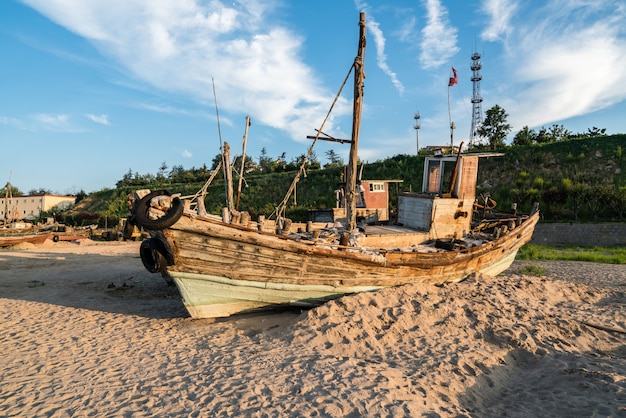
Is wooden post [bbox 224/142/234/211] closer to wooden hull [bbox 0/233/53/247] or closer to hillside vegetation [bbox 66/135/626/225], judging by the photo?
hillside vegetation [bbox 66/135/626/225]

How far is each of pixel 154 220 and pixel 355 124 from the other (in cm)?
538

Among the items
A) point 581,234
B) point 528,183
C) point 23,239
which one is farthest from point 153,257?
point 528,183

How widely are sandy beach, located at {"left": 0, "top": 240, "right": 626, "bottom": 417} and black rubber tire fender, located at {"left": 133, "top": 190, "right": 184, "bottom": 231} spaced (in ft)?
6.56

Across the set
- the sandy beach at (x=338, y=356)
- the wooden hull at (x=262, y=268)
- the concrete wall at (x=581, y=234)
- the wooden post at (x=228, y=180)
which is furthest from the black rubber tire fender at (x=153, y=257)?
the concrete wall at (x=581, y=234)

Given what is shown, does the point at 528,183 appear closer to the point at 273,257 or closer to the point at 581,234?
the point at 581,234

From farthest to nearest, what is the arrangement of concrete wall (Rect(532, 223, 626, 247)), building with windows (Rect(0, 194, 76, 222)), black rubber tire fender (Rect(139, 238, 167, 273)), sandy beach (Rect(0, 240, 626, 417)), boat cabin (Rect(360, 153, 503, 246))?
building with windows (Rect(0, 194, 76, 222)) < concrete wall (Rect(532, 223, 626, 247)) < boat cabin (Rect(360, 153, 503, 246)) < black rubber tire fender (Rect(139, 238, 167, 273)) < sandy beach (Rect(0, 240, 626, 417))

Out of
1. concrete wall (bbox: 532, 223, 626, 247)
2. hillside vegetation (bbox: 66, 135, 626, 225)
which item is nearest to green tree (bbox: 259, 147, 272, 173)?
hillside vegetation (bbox: 66, 135, 626, 225)

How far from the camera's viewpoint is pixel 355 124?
9062mm

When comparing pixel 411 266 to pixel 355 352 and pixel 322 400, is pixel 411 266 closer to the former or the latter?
pixel 355 352

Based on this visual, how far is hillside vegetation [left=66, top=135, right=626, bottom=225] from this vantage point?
2564 centimetres

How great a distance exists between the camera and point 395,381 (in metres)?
4.52

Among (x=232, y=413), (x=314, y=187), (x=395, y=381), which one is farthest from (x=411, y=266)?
(x=314, y=187)

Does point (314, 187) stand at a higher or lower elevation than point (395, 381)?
higher

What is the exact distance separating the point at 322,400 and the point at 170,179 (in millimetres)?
63428
